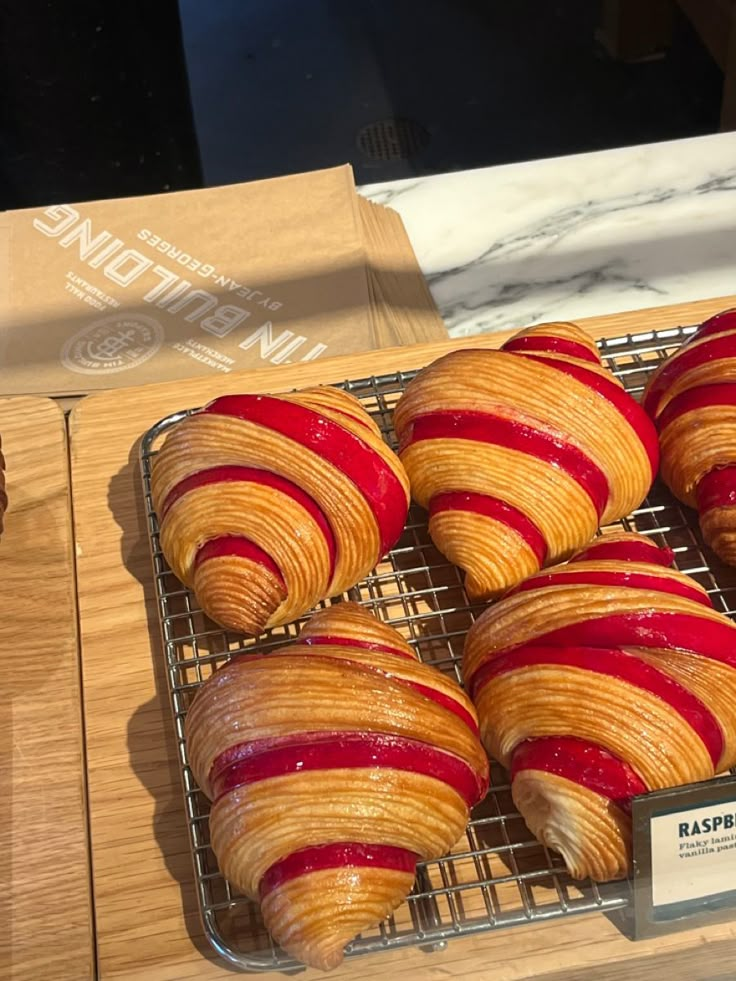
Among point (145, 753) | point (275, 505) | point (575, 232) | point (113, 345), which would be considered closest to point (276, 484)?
point (275, 505)

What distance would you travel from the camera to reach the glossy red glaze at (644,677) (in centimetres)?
81

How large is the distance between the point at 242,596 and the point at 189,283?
0.70 metres

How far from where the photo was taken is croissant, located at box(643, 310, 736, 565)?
98 centimetres

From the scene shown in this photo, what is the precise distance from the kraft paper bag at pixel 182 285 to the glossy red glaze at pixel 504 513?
0.45m

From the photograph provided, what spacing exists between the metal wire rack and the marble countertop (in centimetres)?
24

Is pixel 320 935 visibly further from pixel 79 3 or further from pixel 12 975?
pixel 79 3

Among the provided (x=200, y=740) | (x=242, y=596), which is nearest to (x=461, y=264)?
(x=242, y=596)

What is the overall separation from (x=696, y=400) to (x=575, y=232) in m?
0.58

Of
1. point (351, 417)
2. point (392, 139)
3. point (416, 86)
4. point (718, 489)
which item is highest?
point (416, 86)

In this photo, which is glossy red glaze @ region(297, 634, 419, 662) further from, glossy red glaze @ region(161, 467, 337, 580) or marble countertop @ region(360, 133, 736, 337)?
marble countertop @ region(360, 133, 736, 337)

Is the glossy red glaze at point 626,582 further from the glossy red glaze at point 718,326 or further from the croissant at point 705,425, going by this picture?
the glossy red glaze at point 718,326

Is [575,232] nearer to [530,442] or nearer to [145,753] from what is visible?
[530,442]

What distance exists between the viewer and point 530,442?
0.96 meters

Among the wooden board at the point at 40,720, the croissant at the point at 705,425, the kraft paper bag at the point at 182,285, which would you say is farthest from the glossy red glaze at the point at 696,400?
the wooden board at the point at 40,720
